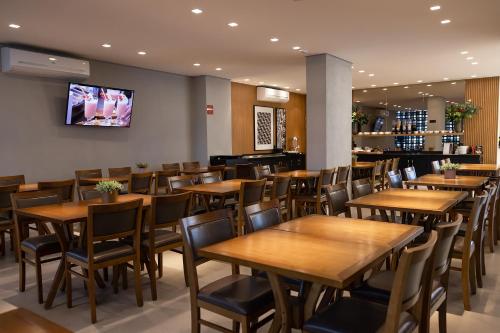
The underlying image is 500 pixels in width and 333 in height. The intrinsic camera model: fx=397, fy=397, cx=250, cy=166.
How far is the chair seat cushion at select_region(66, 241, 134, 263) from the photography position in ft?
10.3

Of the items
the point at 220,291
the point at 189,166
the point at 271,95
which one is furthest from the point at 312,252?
the point at 271,95

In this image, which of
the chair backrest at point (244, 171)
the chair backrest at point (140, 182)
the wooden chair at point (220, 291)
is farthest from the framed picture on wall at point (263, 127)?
the wooden chair at point (220, 291)

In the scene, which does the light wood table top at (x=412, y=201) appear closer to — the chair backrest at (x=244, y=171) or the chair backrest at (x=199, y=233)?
the chair backrest at (x=199, y=233)

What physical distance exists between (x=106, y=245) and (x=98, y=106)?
16.6 feet

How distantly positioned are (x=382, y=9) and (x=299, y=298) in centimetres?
414

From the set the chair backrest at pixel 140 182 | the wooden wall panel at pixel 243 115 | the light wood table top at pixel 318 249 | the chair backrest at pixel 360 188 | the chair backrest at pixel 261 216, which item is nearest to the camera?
the light wood table top at pixel 318 249

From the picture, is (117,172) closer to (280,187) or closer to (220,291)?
(280,187)

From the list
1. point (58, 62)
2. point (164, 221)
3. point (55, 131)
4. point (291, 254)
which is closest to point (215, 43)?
point (58, 62)

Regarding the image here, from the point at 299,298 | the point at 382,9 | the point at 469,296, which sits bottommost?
the point at 469,296

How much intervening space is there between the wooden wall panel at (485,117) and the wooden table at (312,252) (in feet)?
34.1

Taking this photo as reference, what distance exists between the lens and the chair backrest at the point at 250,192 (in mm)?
4578

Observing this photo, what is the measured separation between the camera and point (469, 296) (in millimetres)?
3314

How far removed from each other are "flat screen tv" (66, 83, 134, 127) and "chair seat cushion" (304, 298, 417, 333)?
670cm

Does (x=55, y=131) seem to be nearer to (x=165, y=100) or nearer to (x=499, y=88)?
(x=165, y=100)
